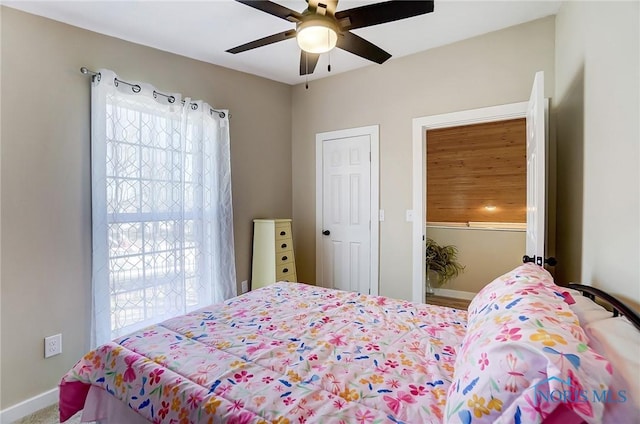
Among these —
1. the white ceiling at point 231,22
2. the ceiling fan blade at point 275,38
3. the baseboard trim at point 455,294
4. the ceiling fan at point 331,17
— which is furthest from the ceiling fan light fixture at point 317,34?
the baseboard trim at point 455,294

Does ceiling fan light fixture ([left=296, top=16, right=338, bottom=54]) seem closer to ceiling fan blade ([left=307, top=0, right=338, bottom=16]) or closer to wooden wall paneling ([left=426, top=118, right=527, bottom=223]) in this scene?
ceiling fan blade ([left=307, top=0, right=338, bottom=16])

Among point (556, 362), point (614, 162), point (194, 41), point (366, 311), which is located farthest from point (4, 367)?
point (614, 162)

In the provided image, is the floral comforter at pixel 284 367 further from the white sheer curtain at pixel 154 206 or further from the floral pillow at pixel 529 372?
the white sheer curtain at pixel 154 206

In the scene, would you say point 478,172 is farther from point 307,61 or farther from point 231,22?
point 231,22

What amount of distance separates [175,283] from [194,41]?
2.01 metres

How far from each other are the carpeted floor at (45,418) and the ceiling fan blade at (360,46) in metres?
2.77

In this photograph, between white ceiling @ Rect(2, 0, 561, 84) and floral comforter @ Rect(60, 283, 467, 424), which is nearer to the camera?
floral comforter @ Rect(60, 283, 467, 424)

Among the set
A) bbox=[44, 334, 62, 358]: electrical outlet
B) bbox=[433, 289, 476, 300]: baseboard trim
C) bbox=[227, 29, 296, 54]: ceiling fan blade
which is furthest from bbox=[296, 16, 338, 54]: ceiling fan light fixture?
bbox=[433, 289, 476, 300]: baseboard trim

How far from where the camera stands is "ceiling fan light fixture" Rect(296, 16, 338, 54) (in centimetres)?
171

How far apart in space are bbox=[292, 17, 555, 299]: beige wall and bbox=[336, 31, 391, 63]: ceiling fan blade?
1.04m

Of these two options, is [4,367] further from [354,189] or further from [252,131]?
[354,189]

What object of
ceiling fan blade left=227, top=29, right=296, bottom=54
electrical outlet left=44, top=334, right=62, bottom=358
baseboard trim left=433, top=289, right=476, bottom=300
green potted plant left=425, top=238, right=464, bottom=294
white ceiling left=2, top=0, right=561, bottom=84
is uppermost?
white ceiling left=2, top=0, right=561, bottom=84

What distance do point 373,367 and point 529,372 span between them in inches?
24.7

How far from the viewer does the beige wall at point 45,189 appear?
2062 mm
